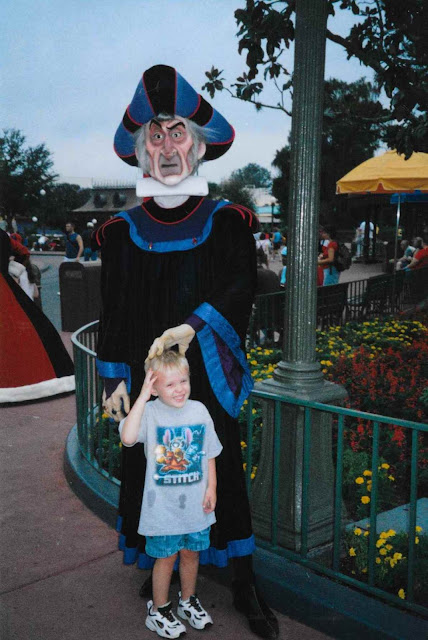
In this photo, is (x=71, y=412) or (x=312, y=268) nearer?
(x=312, y=268)

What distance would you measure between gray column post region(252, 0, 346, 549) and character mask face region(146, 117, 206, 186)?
28.5 inches

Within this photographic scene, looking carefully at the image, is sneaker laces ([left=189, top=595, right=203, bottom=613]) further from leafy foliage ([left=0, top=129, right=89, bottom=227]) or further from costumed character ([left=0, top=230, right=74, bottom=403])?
leafy foliage ([left=0, top=129, right=89, bottom=227])

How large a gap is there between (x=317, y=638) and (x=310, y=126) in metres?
2.24

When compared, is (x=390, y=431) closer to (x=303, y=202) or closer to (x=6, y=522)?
(x=303, y=202)

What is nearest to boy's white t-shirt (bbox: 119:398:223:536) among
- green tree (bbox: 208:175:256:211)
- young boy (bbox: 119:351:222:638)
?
young boy (bbox: 119:351:222:638)

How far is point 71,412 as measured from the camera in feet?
19.6

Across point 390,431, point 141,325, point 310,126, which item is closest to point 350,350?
point 390,431

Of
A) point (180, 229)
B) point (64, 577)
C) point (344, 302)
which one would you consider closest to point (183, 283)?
point (180, 229)

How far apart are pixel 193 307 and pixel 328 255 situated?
7.29 meters

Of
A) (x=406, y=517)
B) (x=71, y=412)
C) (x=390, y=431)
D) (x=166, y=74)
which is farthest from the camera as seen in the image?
(x=71, y=412)

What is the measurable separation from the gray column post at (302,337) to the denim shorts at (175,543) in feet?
2.30

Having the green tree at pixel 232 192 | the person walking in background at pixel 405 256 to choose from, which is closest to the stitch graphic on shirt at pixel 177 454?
the person walking in background at pixel 405 256

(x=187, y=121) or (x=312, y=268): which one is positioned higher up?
(x=187, y=121)

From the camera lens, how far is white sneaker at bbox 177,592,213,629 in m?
2.70
